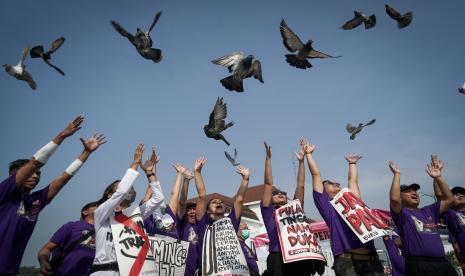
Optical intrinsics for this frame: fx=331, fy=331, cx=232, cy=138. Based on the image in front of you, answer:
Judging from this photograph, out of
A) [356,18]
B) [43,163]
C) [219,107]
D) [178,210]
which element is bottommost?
[178,210]

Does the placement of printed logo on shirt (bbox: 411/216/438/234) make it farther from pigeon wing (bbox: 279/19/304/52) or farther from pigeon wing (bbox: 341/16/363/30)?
pigeon wing (bbox: 341/16/363/30)

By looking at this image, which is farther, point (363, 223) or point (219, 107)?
point (219, 107)

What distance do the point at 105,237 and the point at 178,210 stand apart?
7.64ft

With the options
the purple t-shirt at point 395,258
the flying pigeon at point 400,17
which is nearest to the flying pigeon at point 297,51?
the flying pigeon at point 400,17

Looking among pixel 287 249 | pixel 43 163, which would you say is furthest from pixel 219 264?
pixel 43 163

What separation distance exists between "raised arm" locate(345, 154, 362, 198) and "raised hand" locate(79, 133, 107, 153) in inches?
173

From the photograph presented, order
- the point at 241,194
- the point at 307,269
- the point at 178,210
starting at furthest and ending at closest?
the point at 178,210 < the point at 241,194 < the point at 307,269

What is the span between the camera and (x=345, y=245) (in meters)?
4.93

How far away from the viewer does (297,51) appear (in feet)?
23.7

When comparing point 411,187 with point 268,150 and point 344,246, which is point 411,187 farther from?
point 268,150

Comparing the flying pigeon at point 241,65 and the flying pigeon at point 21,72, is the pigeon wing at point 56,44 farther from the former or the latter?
the flying pigeon at point 241,65

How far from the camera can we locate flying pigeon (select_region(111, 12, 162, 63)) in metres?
6.95

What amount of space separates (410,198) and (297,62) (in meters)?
3.56

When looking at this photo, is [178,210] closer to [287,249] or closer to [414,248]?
[287,249]
